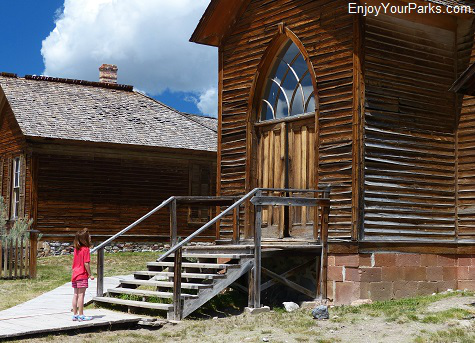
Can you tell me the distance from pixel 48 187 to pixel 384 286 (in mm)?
14051

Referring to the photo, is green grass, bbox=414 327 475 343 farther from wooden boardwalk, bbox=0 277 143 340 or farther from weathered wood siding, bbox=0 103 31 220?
weathered wood siding, bbox=0 103 31 220

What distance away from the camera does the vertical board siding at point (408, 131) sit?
13383 millimetres

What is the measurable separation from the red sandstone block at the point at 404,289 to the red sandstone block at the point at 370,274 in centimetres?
44

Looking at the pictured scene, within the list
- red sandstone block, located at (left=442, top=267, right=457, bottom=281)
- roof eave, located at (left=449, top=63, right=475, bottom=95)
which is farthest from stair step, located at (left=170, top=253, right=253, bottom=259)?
roof eave, located at (left=449, top=63, right=475, bottom=95)

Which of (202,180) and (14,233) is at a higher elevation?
(202,180)

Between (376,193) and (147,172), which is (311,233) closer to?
(376,193)

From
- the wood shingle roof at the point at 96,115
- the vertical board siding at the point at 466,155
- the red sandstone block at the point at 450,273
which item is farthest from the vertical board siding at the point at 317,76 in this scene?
the wood shingle roof at the point at 96,115

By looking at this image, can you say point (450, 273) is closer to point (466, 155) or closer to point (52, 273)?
point (466, 155)

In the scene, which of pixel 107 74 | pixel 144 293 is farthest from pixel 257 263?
pixel 107 74

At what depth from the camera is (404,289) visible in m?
13.5

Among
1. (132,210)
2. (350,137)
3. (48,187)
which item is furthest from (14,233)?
(350,137)

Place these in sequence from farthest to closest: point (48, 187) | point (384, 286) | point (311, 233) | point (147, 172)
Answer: point (147, 172), point (48, 187), point (311, 233), point (384, 286)

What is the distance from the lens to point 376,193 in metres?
13.3

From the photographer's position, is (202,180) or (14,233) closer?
(14,233)
